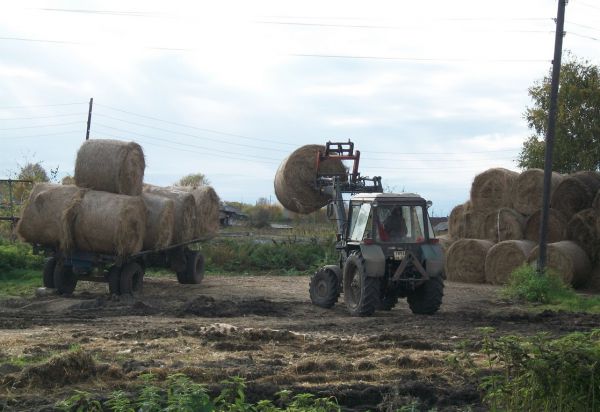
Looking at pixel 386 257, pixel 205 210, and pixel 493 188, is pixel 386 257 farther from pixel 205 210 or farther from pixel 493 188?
pixel 493 188

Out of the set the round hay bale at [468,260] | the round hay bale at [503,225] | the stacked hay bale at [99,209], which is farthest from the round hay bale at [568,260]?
the stacked hay bale at [99,209]

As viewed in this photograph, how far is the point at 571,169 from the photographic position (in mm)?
33594

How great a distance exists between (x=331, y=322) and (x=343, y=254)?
2.24 meters

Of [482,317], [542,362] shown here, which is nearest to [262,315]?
[482,317]

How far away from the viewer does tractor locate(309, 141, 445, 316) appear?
584 inches

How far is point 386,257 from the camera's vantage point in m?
15.0

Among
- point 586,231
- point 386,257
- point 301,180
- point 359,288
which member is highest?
point 301,180

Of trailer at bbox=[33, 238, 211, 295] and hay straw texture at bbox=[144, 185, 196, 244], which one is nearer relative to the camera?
trailer at bbox=[33, 238, 211, 295]

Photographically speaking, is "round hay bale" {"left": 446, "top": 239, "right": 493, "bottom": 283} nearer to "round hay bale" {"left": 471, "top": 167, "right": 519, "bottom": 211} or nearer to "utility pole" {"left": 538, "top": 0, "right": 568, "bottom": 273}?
"round hay bale" {"left": 471, "top": 167, "right": 519, "bottom": 211}

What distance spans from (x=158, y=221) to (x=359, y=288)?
4792 mm

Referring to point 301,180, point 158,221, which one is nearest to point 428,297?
point 301,180

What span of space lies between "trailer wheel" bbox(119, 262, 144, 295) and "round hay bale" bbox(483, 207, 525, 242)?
28.8ft

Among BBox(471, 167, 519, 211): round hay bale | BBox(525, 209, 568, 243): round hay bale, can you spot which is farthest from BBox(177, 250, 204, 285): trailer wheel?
BBox(525, 209, 568, 243): round hay bale

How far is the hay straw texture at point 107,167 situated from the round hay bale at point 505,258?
8.57m
